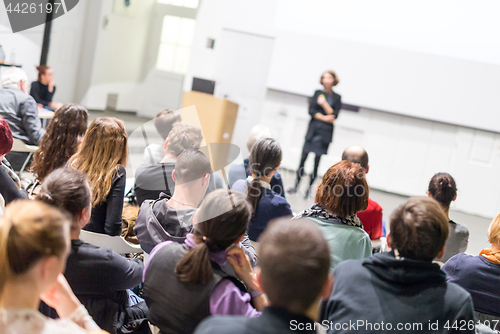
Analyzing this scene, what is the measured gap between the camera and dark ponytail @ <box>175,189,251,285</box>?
131 cm

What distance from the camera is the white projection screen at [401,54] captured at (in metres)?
5.23

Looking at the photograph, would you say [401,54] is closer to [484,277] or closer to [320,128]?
[320,128]

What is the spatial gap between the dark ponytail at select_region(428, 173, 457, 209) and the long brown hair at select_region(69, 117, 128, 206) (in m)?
1.70

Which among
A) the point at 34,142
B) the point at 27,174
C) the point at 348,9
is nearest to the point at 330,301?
the point at 34,142

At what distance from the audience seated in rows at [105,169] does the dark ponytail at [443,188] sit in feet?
5.55

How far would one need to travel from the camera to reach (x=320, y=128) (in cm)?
540

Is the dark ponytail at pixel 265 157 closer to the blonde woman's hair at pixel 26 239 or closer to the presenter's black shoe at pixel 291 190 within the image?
the blonde woman's hair at pixel 26 239

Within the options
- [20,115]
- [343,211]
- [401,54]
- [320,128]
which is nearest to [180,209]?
[343,211]

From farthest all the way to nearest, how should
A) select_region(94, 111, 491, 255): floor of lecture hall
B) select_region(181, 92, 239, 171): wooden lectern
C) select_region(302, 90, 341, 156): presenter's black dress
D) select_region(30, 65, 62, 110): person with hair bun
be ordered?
select_region(181, 92, 239, 171): wooden lectern < select_region(30, 65, 62, 110): person with hair bun < select_region(302, 90, 341, 156): presenter's black dress < select_region(94, 111, 491, 255): floor of lecture hall

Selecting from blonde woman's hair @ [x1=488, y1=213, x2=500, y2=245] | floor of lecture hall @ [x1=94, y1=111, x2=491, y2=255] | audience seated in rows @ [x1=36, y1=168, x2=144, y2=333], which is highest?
blonde woman's hair @ [x1=488, y1=213, x2=500, y2=245]

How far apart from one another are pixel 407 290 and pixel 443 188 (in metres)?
1.39

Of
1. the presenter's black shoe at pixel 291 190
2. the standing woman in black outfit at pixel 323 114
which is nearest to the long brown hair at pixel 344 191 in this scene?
the standing woman in black outfit at pixel 323 114

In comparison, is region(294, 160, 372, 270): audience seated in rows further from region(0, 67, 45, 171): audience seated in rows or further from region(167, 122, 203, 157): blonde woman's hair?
region(0, 67, 45, 171): audience seated in rows

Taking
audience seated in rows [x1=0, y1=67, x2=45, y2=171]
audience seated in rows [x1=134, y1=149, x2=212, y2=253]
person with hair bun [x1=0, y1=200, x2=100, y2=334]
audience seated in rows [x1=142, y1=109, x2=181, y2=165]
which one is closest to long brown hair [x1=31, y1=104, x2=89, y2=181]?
audience seated in rows [x1=142, y1=109, x2=181, y2=165]
